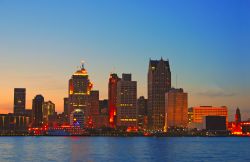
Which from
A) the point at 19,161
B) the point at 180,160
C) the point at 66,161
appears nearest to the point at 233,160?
the point at 180,160

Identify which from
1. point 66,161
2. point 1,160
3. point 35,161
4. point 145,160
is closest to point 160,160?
point 145,160

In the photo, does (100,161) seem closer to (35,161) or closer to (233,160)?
(35,161)

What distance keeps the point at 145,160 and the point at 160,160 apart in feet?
11.6

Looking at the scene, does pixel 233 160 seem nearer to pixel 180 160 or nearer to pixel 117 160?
pixel 180 160

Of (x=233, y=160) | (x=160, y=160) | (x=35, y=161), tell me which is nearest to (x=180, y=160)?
(x=160, y=160)

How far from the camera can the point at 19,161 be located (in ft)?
352

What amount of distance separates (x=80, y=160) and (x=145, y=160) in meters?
15.0

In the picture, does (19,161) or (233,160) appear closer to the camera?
(19,161)

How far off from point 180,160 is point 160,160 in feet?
15.9

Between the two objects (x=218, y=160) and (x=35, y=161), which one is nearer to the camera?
(x=35, y=161)

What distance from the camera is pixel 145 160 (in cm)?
11100

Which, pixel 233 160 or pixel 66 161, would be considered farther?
pixel 233 160

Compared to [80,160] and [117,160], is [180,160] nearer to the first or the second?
[117,160]

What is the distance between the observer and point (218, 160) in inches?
4473
